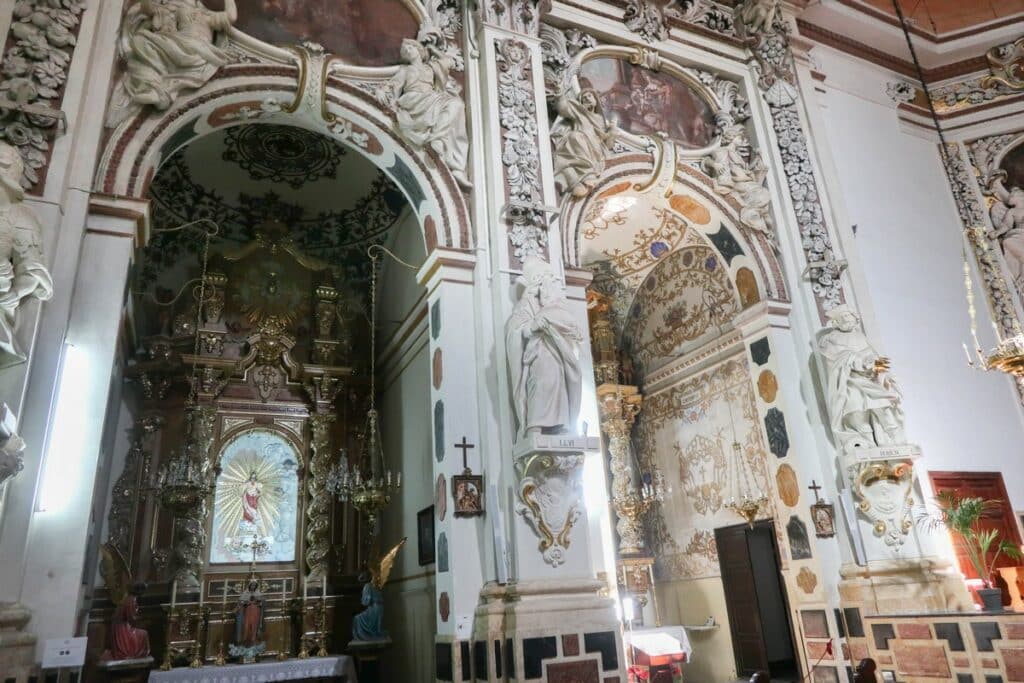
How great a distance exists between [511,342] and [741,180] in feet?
13.6

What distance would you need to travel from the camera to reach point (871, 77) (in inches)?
423

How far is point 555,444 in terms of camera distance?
5691mm

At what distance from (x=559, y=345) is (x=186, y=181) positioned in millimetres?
6001

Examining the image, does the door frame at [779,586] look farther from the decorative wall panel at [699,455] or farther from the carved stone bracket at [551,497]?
the carved stone bracket at [551,497]

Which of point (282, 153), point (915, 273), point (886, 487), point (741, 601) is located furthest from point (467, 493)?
point (915, 273)

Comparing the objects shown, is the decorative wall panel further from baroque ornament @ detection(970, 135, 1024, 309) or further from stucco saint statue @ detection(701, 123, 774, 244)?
baroque ornament @ detection(970, 135, 1024, 309)

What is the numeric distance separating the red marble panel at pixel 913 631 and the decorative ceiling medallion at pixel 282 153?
7.78m

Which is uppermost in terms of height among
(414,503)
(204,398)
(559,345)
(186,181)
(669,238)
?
(186,181)

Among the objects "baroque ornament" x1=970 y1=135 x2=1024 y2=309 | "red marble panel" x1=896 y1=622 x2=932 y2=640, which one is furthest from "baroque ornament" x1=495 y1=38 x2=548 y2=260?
"baroque ornament" x1=970 y1=135 x2=1024 y2=309

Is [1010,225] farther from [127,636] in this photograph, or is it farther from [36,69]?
[127,636]

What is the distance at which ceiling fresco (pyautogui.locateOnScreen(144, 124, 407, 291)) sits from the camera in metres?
9.10

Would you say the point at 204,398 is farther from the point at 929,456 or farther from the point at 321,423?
the point at 929,456

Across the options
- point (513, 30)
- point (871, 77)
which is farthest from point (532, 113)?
point (871, 77)

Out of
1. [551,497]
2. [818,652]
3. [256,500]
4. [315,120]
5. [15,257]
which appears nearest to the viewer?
[15,257]
